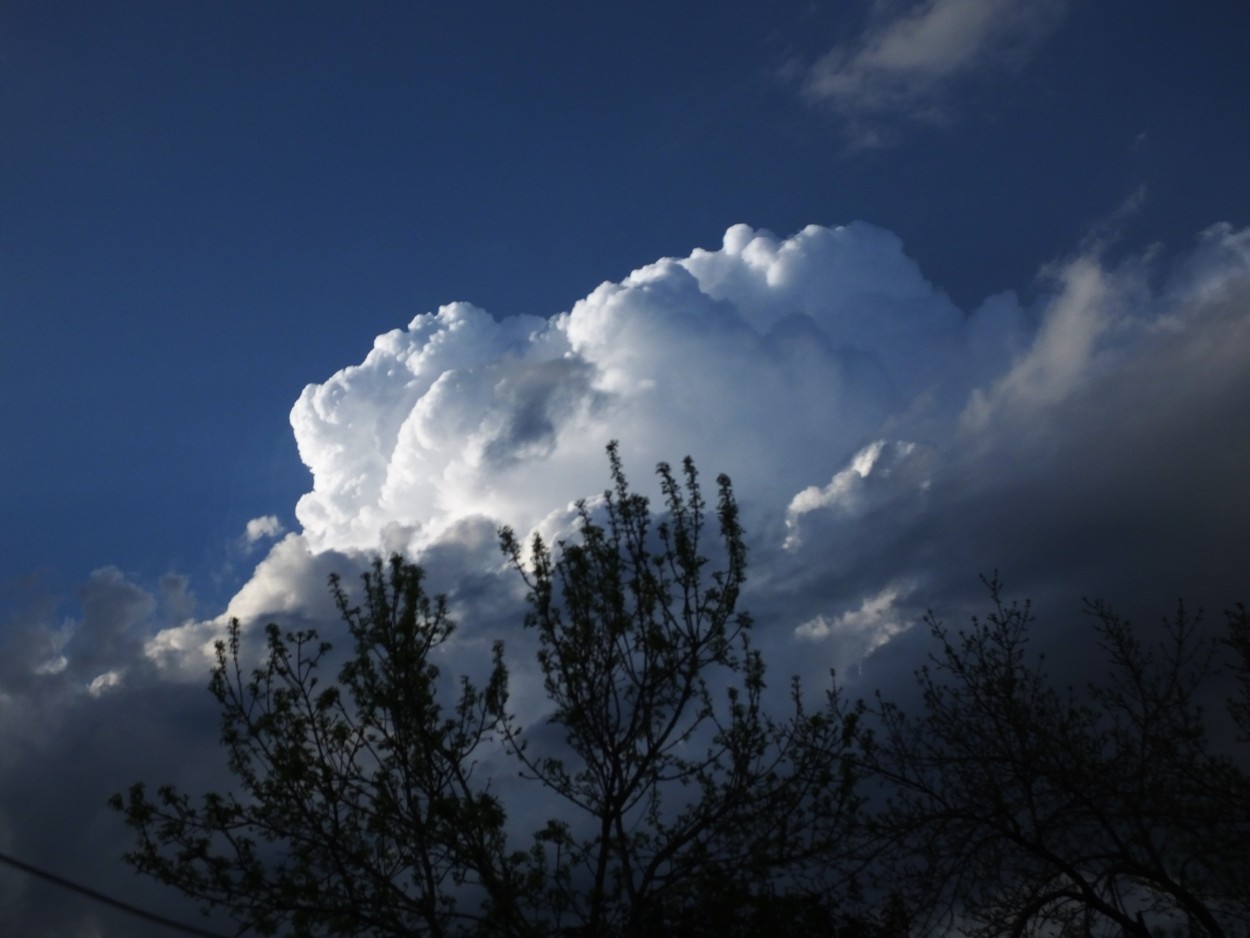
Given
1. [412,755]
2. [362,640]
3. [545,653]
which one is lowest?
[412,755]

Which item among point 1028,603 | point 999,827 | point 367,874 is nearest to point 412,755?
point 367,874

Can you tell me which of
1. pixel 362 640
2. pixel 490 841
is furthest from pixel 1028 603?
pixel 362 640

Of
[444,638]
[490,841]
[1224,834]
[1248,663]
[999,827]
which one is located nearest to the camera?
[1224,834]

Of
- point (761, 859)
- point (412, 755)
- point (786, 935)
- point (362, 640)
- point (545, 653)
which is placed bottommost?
point (786, 935)

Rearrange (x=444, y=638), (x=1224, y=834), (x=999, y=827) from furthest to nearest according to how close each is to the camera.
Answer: (x=444, y=638)
(x=999, y=827)
(x=1224, y=834)

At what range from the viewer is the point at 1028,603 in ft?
Answer: 50.2

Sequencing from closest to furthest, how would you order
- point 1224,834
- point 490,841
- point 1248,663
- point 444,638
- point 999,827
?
point 1224,834 < point 1248,663 < point 999,827 < point 490,841 < point 444,638

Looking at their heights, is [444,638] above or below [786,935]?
above

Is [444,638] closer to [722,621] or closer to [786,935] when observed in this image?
[722,621]

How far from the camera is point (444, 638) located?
49.8 ft

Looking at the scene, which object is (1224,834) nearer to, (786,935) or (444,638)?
(786,935)

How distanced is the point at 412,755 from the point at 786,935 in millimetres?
5911

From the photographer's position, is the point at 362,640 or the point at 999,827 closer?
the point at 999,827

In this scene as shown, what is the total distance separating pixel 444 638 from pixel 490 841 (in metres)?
3.03
